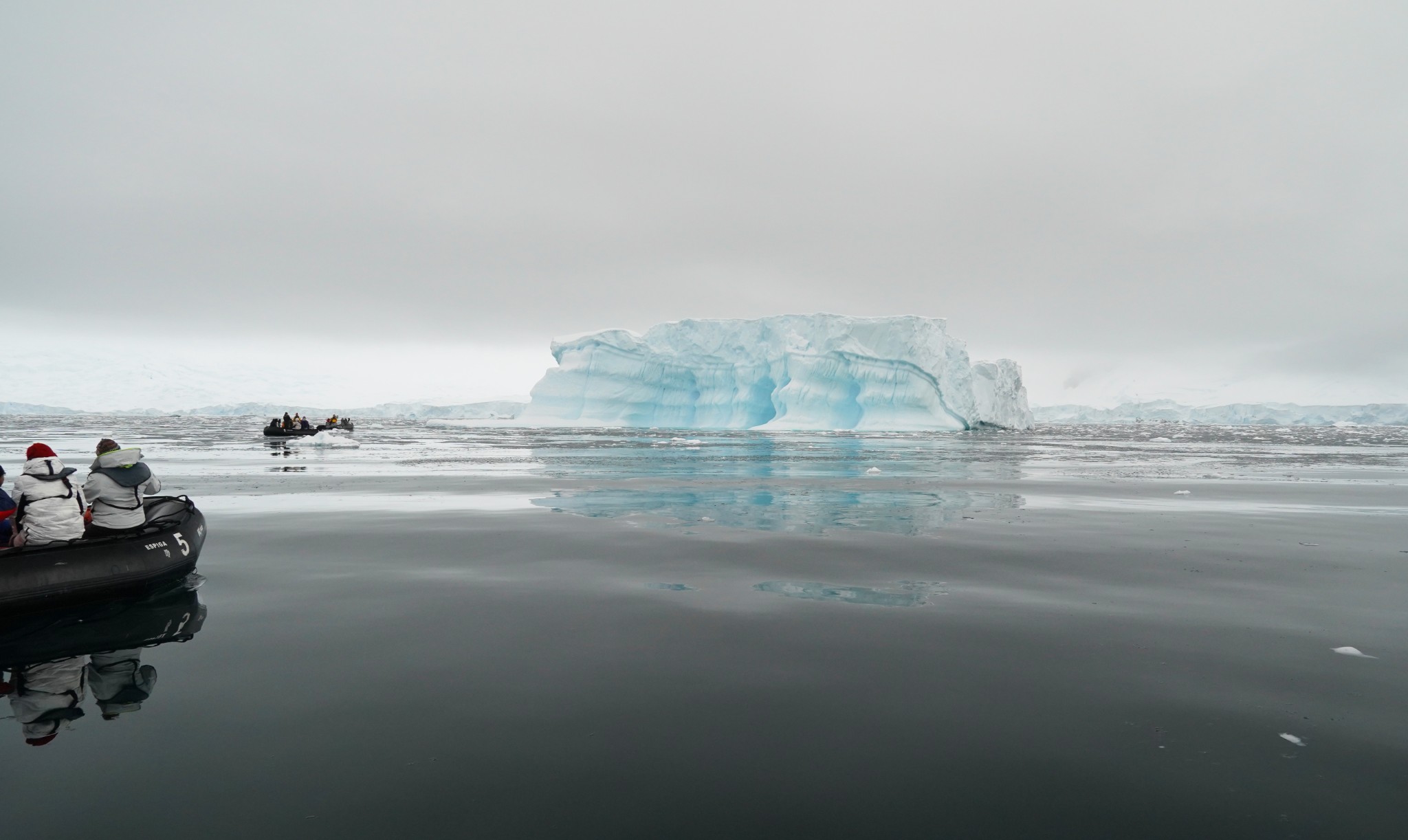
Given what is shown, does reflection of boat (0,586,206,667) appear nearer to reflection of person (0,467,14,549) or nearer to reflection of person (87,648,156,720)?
reflection of person (87,648,156,720)

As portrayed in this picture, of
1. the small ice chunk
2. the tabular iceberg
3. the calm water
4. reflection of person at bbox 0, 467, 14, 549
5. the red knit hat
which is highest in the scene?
the tabular iceberg

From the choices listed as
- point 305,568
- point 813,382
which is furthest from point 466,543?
point 813,382

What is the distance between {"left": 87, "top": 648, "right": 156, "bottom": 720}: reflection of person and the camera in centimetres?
420

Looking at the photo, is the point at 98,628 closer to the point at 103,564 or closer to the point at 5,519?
the point at 103,564

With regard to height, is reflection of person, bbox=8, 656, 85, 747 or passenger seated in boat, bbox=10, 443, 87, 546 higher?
passenger seated in boat, bbox=10, 443, 87, 546

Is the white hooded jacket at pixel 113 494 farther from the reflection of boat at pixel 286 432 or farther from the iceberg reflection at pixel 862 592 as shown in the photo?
the reflection of boat at pixel 286 432

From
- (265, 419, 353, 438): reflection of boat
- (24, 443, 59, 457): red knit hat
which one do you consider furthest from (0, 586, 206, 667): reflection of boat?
(265, 419, 353, 438): reflection of boat

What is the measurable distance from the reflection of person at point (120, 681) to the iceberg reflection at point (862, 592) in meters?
4.58

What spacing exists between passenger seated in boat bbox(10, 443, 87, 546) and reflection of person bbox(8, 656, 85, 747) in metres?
2.03

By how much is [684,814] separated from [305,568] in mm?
6098

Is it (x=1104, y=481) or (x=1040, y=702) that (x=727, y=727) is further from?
(x=1104, y=481)

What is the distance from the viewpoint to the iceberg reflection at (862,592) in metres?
6.38

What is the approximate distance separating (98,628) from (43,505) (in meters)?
1.49

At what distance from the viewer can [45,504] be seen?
6.32 m
